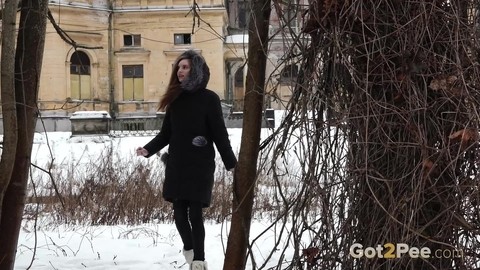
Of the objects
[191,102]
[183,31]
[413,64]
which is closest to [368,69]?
[413,64]

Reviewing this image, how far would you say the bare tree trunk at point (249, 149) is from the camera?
3.40 metres

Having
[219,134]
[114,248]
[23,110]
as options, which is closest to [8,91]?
[23,110]

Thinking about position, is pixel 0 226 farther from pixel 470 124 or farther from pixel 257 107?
pixel 470 124

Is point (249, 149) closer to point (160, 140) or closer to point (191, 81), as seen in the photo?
point (191, 81)

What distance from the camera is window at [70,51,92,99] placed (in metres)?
32.7

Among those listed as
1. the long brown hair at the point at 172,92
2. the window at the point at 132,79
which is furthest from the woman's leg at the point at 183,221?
the window at the point at 132,79

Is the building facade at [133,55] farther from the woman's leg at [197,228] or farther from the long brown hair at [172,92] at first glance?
the woman's leg at [197,228]

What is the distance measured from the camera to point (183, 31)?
3266 cm

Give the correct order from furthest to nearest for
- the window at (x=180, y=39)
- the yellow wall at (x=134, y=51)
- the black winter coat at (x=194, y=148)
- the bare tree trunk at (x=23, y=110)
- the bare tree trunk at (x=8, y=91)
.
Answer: the window at (x=180, y=39) < the yellow wall at (x=134, y=51) < the black winter coat at (x=194, y=148) < the bare tree trunk at (x=23, y=110) < the bare tree trunk at (x=8, y=91)

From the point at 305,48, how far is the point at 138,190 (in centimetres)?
639

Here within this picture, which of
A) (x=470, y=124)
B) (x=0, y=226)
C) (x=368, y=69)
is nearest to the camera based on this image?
(x=470, y=124)

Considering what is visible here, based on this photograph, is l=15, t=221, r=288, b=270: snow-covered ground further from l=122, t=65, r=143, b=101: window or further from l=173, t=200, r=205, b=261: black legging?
l=122, t=65, r=143, b=101: window

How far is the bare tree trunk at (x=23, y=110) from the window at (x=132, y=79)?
29.9 m

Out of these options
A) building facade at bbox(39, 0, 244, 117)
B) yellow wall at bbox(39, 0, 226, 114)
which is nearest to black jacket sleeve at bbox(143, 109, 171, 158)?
yellow wall at bbox(39, 0, 226, 114)
